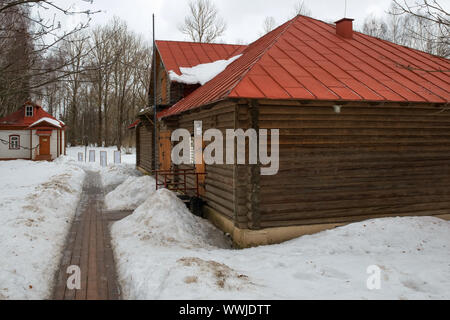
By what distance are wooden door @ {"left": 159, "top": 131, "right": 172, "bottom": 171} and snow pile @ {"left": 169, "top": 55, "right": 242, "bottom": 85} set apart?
224 centimetres

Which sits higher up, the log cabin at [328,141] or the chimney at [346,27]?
the chimney at [346,27]

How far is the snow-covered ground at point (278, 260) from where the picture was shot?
5.20 metres

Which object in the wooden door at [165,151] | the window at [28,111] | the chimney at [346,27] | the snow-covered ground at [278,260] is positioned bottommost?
the snow-covered ground at [278,260]

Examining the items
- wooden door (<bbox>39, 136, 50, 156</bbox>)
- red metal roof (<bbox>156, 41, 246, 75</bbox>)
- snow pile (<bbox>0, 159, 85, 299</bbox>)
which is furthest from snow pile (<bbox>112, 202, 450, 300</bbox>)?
wooden door (<bbox>39, 136, 50, 156</bbox>)

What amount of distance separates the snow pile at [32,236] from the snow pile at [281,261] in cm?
128

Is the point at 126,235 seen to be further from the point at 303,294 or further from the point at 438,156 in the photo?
the point at 438,156

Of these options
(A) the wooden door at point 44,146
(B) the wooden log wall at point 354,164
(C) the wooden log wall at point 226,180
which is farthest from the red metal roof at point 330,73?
(A) the wooden door at point 44,146

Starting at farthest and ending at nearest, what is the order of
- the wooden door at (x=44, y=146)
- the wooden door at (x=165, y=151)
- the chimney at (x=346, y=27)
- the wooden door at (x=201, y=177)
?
the wooden door at (x=44, y=146) → the wooden door at (x=165, y=151) → the chimney at (x=346, y=27) → the wooden door at (x=201, y=177)

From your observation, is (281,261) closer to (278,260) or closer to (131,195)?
(278,260)

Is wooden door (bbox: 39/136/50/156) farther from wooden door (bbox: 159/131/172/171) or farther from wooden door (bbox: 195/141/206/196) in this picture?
wooden door (bbox: 195/141/206/196)

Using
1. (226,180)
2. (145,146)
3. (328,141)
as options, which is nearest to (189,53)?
(145,146)

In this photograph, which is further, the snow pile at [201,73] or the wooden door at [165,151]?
the wooden door at [165,151]

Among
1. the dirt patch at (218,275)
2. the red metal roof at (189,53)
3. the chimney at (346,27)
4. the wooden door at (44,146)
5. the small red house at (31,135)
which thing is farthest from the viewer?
the wooden door at (44,146)

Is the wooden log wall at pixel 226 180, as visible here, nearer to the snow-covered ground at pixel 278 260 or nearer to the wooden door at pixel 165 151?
the snow-covered ground at pixel 278 260
